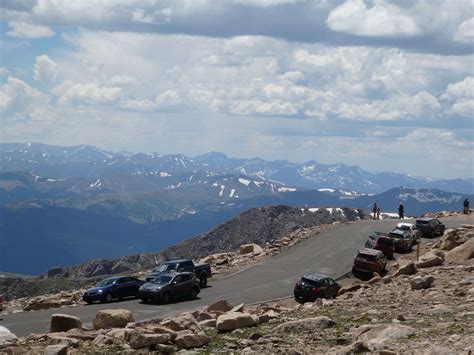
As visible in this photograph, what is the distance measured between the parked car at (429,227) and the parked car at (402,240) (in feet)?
21.6

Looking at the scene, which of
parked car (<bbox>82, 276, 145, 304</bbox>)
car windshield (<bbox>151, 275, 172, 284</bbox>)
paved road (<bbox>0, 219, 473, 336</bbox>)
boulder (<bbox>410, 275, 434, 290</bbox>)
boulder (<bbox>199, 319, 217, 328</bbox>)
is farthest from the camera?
parked car (<bbox>82, 276, 145, 304</bbox>)

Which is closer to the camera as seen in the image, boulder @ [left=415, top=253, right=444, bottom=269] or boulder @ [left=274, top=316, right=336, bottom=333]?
boulder @ [left=274, top=316, right=336, bottom=333]

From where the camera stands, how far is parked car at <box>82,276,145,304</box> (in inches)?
1549

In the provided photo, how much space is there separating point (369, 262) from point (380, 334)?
29.2 meters

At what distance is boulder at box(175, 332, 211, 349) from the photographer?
19125 millimetres

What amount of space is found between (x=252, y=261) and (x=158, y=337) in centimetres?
3772

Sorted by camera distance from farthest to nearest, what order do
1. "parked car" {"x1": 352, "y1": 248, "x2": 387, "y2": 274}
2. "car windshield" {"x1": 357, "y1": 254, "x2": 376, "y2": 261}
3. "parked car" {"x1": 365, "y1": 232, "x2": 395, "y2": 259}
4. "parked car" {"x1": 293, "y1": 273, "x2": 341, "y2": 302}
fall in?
"parked car" {"x1": 365, "y1": 232, "x2": 395, "y2": 259} → "car windshield" {"x1": 357, "y1": 254, "x2": 376, "y2": 261} → "parked car" {"x1": 352, "y1": 248, "x2": 387, "y2": 274} → "parked car" {"x1": 293, "y1": 273, "x2": 341, "y2": 302}

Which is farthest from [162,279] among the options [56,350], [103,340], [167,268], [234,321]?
[56,350]

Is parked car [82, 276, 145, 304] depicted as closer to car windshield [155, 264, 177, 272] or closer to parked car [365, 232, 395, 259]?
car windshield [155, 264, 177, 272]

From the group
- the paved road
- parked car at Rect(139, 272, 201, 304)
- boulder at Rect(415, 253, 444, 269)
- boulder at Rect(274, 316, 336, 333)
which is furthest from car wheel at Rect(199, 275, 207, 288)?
boulder at Rect(274, 316, 336, 333)

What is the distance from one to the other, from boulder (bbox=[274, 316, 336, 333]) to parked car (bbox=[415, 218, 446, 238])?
144 feet

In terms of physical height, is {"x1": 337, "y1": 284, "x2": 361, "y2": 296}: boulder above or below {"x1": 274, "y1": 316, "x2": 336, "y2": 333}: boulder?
below

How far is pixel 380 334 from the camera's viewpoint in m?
18.1

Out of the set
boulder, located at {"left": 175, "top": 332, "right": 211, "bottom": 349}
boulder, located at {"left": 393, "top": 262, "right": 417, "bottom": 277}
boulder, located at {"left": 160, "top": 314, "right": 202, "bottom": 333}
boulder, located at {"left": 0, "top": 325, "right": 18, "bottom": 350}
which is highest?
boulder, located at {"left": 175, "top": 332, "right": 211, "bottom": 349}
